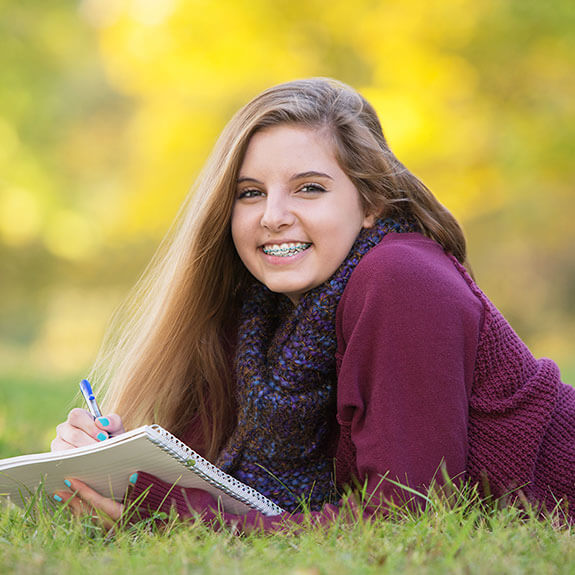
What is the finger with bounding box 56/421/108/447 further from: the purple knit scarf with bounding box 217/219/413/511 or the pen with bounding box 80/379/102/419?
the purple knit scarf with bounding box 217/219/413/511

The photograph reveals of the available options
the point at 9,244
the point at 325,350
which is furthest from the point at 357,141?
the point at 9,244

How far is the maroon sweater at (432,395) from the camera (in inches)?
76.9

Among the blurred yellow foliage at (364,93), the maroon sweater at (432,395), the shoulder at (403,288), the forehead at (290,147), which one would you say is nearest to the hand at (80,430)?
the maroon sweater at (432,395)

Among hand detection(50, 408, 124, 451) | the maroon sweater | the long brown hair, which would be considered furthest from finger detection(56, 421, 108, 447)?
the long brown hair

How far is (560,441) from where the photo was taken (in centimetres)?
215

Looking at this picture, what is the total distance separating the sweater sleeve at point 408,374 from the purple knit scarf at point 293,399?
20 cm

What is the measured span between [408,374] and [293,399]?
0.45m

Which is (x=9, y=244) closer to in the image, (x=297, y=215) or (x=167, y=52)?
(x=167, y=52)

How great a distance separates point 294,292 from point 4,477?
38.5 inches

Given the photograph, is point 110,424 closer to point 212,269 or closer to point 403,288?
point 212,269

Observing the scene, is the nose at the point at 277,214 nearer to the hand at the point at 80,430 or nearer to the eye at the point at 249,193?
the eye at the point at 249,193

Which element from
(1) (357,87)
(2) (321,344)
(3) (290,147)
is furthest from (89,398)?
(1) (357,87)

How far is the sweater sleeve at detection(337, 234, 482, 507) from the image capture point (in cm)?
195

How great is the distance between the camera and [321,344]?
2.25 m
